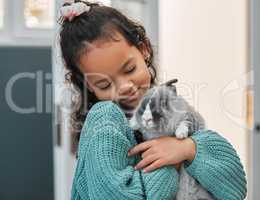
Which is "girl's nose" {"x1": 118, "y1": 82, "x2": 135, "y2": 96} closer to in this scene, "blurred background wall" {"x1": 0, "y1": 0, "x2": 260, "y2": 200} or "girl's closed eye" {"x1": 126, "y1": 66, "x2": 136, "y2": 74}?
"girl's closed eye" {"x1": 126, "y1": 66, "x2": 136, "y2": 74}

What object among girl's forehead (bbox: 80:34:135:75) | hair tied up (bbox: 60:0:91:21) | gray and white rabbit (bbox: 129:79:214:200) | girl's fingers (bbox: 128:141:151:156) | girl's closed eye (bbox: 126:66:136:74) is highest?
hair tied up (bbox: 60:0:91:21)

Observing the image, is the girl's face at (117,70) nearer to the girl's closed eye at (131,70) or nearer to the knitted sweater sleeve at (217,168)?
the girl's closed eye at (131,70)

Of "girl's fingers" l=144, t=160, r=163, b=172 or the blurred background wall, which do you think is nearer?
"girl's fingers" l=144, t=160, r=163, b=172

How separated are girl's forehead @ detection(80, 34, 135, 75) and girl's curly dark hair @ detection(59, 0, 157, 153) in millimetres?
12

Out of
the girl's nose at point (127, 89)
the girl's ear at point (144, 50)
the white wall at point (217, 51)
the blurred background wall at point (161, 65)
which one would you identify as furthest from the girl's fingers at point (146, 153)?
the white wall at point (217, 51)

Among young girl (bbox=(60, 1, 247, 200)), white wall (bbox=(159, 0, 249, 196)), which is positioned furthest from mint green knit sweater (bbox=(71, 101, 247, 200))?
white wall (bbox=(159, 0, 249, 196))

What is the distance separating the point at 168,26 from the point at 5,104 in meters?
0.82

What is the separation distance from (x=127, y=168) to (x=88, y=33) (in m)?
0.24

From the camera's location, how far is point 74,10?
2.11 feet

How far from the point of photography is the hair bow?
644mm

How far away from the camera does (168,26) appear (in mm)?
1504
